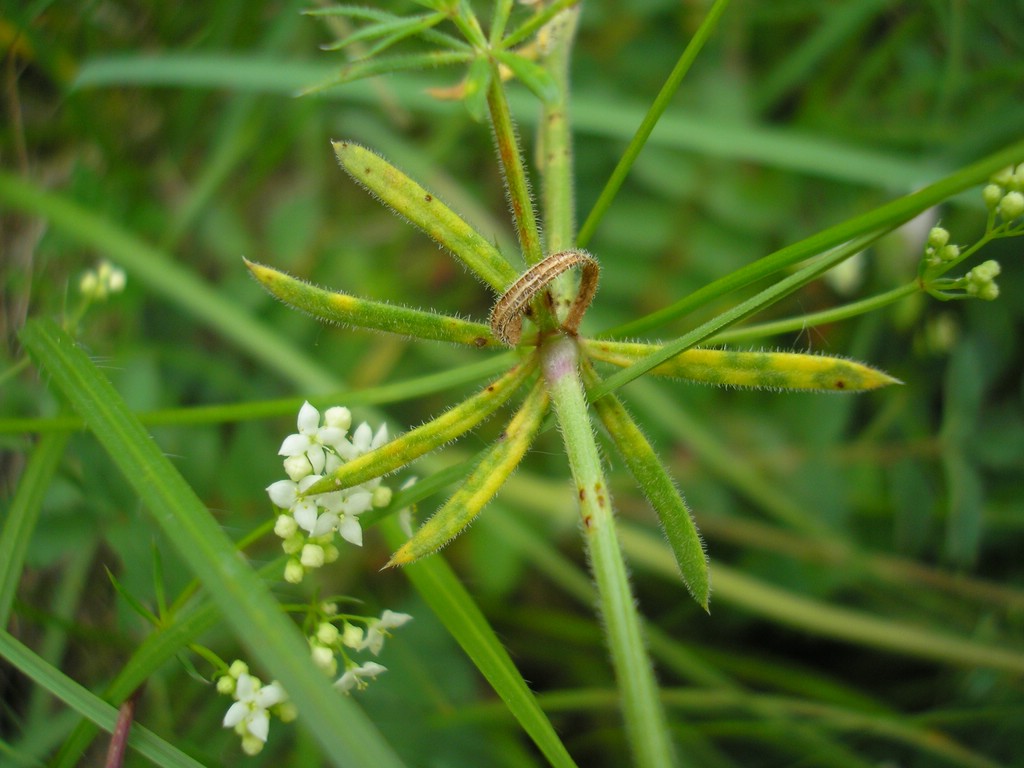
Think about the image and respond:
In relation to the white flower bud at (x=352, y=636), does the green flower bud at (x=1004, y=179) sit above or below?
above

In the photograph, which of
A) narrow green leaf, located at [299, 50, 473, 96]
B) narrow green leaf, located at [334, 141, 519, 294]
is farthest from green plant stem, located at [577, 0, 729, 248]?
narrow green leaf, located at [299, 50, 473, 96]

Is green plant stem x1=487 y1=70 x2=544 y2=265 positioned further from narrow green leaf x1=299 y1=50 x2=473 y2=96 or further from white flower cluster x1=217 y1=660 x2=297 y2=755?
white flower cluster x1=217 y1=660 x2=297 y2=755

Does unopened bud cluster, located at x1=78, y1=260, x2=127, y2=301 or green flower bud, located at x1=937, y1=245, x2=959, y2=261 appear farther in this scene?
unopened bud cluster, located at x1=78, y1=260, x2=127, y2=301

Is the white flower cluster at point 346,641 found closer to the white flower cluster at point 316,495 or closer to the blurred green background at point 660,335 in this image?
the white flower cluster at point 316,495

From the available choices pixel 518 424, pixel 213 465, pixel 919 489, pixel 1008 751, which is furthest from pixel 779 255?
pixel 1008 751

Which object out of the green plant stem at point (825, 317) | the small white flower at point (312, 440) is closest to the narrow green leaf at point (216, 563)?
the small white flower at point (312, 440)

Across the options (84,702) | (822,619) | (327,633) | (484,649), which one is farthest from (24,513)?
(822,619)
